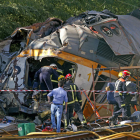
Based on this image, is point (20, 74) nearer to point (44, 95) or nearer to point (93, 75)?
point (44, 95)

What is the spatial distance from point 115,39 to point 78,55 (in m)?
1.86

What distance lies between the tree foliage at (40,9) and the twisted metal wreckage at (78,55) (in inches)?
74.7

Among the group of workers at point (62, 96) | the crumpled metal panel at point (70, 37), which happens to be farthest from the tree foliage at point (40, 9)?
the group of workers at point (62, 96)

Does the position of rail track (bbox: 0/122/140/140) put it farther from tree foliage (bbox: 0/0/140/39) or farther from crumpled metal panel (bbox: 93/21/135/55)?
tree foliage (bbox: 0/0/140/39)

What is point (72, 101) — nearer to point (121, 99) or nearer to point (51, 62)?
point (121, 99)

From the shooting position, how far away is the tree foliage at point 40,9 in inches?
695

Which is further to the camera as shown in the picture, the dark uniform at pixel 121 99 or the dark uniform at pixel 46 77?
the dark uniform at pixel 46 77

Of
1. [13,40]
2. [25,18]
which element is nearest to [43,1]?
[25,18]

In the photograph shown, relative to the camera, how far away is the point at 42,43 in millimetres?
12633

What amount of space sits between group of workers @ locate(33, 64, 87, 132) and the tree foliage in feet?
13.0

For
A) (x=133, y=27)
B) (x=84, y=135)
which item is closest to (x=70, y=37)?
(x=133, y=27)

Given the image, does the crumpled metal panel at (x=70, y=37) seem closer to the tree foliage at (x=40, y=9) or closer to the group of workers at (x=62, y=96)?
the group of workers at (x=62, y=96)

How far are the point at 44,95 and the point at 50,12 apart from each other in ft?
38.8

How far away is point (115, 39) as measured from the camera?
12992mm
